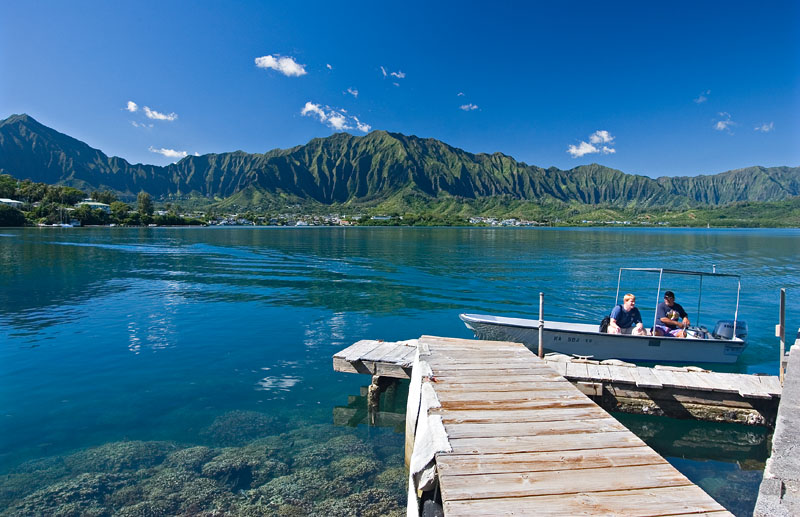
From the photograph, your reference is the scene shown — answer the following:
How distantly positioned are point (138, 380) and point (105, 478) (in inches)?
273

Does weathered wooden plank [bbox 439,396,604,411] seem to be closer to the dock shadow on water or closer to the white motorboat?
the dock shadow on water

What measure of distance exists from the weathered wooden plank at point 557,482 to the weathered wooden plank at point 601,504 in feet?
0.31

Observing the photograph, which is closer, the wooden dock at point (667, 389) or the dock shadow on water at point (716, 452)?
the dock shadow on water at point (716, 452)

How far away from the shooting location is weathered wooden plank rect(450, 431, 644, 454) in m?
6.14

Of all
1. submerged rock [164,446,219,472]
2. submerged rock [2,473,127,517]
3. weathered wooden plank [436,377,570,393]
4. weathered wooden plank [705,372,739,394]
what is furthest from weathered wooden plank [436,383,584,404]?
submerged rock [2,473,127,517]

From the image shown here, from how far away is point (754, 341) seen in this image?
22906 millimetres

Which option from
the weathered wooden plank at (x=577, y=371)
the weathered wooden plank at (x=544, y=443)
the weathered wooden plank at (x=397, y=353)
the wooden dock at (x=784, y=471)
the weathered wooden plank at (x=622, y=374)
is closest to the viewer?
the wooden dock at (x=784, y=471)

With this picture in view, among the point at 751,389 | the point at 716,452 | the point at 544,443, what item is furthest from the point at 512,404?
the point at 751,389

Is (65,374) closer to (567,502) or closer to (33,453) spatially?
(33,453)

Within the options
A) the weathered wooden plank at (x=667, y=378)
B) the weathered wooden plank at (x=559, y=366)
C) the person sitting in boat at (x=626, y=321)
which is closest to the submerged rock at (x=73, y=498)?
the weathered wooden plank at (x=559, y=366)

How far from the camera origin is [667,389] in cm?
1217

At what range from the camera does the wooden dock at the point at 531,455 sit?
483cm

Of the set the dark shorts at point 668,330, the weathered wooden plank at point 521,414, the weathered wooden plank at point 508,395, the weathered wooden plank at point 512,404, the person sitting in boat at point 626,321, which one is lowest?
the dark shorts at point 668,330

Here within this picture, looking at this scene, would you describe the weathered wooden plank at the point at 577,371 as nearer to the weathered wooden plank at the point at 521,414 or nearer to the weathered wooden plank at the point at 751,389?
the weathered wooden plank at the point at 751,389
